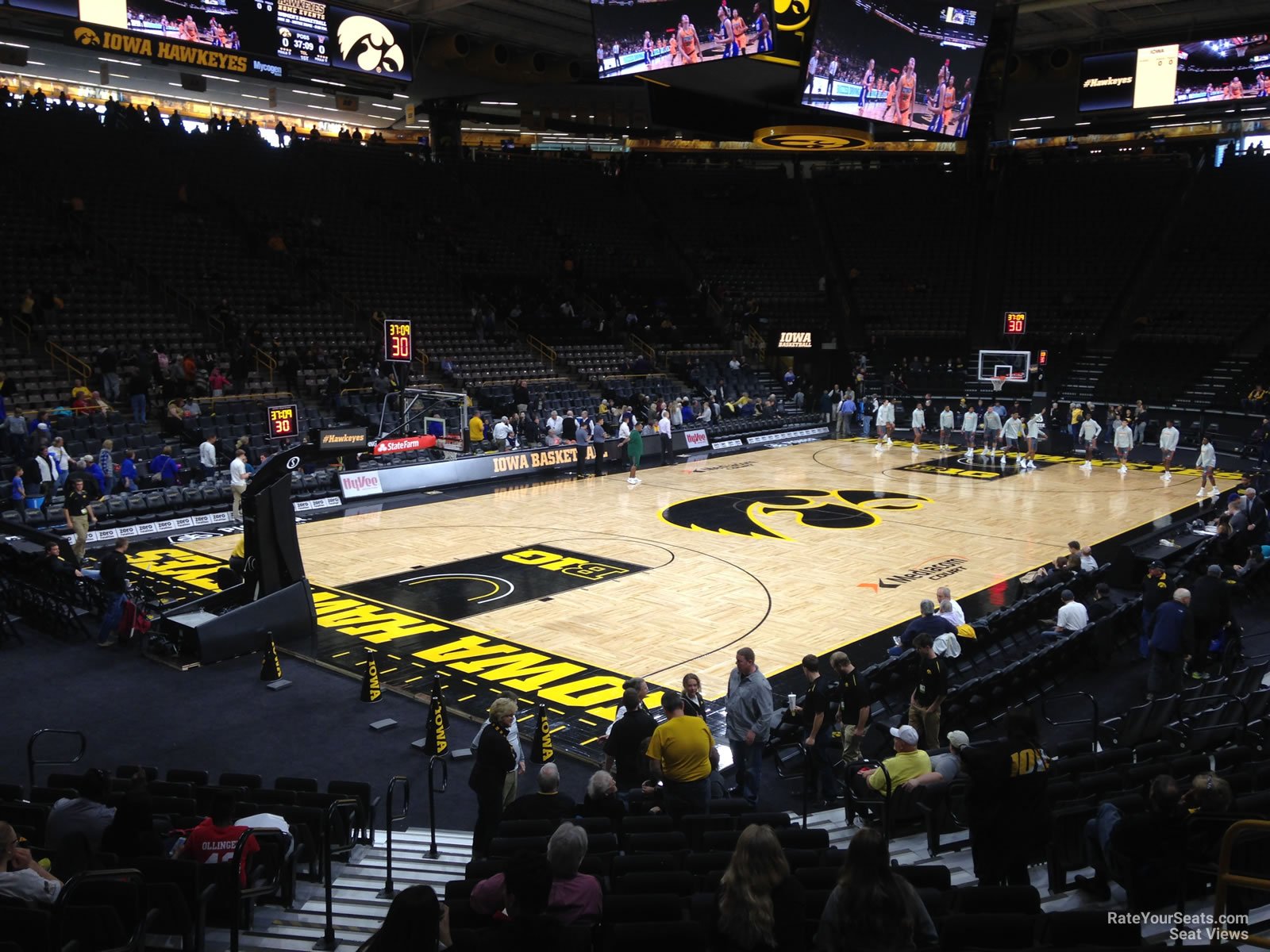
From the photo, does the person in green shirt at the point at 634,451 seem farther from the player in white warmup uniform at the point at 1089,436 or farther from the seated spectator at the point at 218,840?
the seated spectator at the point at 218,840

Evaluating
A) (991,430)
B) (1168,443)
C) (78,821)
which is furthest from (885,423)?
(78,821)

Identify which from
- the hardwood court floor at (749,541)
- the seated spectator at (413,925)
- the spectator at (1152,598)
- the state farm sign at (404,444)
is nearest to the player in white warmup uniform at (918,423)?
the hardwood court floor at (749,541)

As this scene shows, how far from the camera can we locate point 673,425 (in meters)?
32.0

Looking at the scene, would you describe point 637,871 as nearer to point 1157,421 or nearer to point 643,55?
point 643,55

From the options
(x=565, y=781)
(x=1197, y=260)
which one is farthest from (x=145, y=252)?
(x=1197, y=260)

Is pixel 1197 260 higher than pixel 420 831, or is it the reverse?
pixel 1197 260

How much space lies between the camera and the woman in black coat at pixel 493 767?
8.17 metres

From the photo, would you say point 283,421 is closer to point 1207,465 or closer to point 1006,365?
point 1207,465

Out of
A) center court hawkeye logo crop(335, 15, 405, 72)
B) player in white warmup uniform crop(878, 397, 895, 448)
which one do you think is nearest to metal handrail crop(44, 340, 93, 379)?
center court hawkeye logo crop(335, 15, 405, 72)

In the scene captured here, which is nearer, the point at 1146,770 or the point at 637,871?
the point at 637,871

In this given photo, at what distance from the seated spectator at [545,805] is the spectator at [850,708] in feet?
11.0

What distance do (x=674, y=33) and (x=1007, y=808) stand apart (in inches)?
707

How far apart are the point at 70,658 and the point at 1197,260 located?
41754 millimetres

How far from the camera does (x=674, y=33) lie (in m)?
20.8
